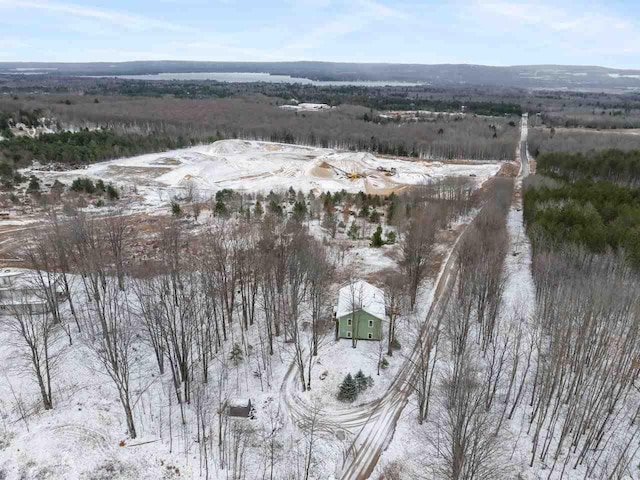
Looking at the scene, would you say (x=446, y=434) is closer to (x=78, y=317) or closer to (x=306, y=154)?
(x=78, y=317)

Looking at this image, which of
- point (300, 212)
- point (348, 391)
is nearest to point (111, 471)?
point (348, 391)

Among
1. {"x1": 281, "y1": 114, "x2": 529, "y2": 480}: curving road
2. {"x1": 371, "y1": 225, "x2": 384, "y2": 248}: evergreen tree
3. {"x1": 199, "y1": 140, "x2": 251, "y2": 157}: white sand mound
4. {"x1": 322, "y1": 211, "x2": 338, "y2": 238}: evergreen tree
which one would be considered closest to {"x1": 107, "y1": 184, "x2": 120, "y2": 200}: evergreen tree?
{"x1": 322, "y1": 211, "x2": 338, "y2": 238}: evergreen tree

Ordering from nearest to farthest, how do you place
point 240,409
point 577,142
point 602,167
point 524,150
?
1. point 240,409
2. point 602,167
3. point 577,142
4. point 524,150

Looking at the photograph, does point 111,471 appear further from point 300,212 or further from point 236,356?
point 300,212

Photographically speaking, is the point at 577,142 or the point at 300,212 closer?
the point at 300,212

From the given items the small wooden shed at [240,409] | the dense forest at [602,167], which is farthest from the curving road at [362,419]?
the dense forest at [602,167]

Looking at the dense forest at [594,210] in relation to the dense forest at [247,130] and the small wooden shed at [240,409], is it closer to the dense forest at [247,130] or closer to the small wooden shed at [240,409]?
the small wooden shed at [240,409]
